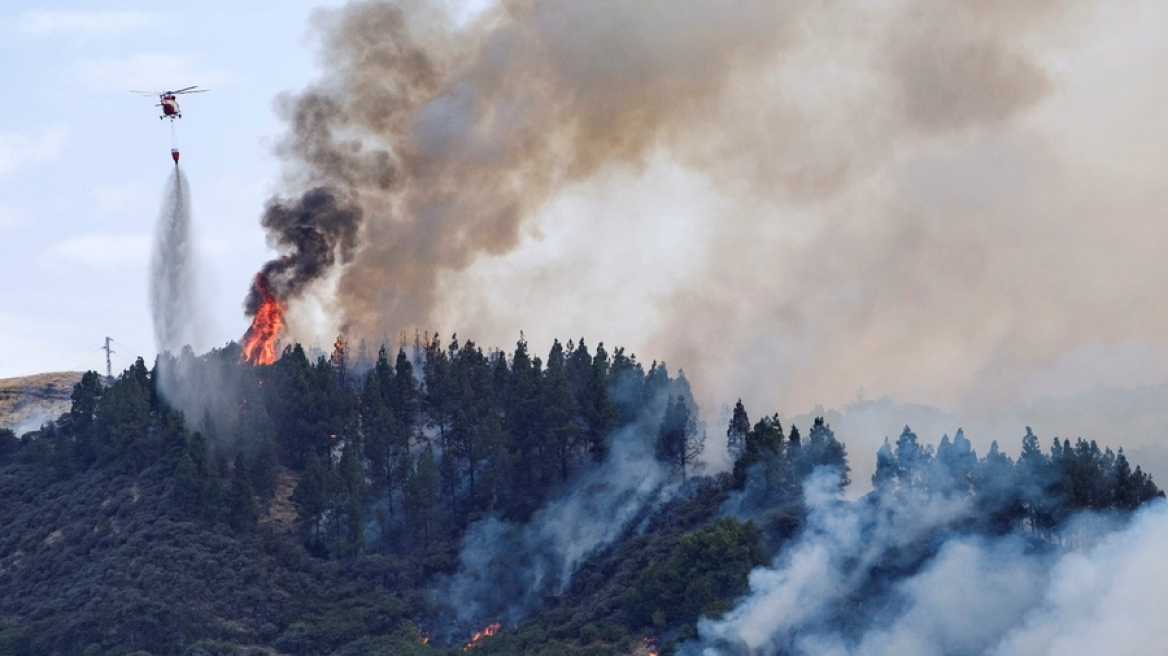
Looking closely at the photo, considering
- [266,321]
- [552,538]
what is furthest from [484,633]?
[266,321]

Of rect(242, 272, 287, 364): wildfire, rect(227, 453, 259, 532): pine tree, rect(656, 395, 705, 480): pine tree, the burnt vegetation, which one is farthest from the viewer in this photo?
rect(242, 272, 287, 364): wildfire

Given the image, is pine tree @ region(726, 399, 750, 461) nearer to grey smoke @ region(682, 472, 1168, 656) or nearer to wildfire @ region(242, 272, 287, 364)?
grey smoke @ region(682, 472, 1168, 656)

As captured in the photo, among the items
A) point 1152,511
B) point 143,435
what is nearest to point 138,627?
point 143,435

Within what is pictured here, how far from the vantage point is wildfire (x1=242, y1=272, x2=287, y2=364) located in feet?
604

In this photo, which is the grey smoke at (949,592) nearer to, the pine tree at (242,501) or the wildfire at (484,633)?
the wildfire at (484,633)

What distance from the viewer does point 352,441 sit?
15925cm

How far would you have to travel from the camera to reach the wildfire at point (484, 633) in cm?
14088

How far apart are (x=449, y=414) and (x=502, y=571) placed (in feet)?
67.2

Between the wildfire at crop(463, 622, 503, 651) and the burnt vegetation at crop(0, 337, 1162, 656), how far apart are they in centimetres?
131

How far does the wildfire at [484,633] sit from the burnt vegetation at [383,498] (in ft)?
4.29

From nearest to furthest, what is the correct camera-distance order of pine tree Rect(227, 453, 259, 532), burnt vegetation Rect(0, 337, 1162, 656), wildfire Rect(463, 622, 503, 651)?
burnt vegetation Rect(0, 337, 1162, 656), wildfire Rect(463, 622, 503, 651), pine tree Rect(227, 453, 259, 532)

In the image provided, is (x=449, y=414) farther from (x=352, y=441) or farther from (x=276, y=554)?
(x=276, y=554)

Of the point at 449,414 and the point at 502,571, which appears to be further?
the point at 449,414

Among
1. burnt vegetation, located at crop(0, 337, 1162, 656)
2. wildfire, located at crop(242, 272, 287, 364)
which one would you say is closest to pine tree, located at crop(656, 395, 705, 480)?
burnt vegetation, located at crop(0, 337, 1162, 656)
